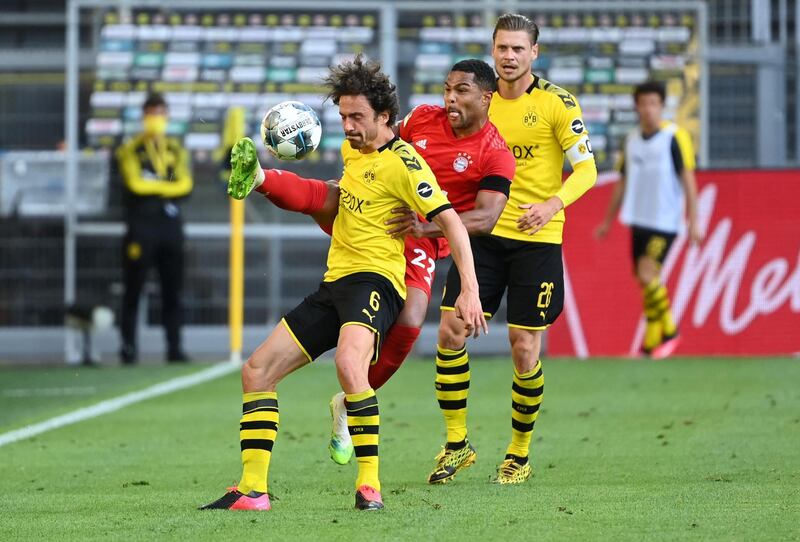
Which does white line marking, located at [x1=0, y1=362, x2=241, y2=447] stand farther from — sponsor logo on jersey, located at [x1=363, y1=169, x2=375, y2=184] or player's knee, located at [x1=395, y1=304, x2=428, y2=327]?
sponsor logo on jersey, located at [x1=363, y1=169, x2=375, y2=184]

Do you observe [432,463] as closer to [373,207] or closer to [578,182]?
[578,182]

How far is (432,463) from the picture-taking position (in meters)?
8.66

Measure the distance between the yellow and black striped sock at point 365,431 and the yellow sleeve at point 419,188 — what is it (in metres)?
0.78

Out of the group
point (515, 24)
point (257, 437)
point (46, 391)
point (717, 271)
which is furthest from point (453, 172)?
point (717, 271)

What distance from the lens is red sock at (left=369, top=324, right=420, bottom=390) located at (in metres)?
7.99

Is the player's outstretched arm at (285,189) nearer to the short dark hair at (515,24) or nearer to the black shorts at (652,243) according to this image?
the short dark hair at (515,24)

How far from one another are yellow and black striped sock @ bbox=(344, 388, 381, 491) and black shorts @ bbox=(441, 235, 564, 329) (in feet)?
5.20

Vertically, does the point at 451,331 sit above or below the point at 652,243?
below

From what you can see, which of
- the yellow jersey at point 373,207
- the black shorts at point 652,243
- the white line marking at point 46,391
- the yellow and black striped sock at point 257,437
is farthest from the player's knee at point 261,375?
the black shorts at point 652,243

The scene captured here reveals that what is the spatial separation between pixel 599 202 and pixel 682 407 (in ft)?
14.9

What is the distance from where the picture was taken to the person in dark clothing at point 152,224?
16.0 m

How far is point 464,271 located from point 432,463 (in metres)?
2.16

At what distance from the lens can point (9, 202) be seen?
1692 centimetres

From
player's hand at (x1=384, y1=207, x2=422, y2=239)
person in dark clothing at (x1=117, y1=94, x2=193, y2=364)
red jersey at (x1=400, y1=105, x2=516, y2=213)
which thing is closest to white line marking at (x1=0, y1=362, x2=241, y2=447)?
person in dark clothing at (x1=117, y1=94, x2=193, y2=364)
